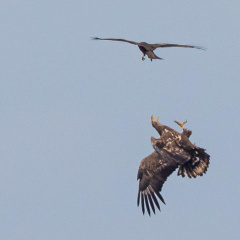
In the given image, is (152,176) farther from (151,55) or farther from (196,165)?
(151,55)

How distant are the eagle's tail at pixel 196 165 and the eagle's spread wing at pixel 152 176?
0.56 m

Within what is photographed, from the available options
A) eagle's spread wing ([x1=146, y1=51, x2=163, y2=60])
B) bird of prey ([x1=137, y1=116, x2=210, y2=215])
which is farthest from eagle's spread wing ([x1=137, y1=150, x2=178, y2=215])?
eagle's spread wing ([x1=146, y1=51, x2=163, y2=60])

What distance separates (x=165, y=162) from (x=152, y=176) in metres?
1.09

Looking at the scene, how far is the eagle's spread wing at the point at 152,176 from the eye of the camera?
98.6ft

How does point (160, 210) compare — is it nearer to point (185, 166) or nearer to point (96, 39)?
point (185, 166)

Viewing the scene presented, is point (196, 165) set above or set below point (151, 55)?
below

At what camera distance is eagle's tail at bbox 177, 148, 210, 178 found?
29.1 m

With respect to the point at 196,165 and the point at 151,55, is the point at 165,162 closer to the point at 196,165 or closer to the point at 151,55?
the point at 196,165

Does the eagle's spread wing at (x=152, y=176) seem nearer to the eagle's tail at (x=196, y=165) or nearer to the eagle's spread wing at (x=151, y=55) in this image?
the eagle's tail at (x=196, y=165)

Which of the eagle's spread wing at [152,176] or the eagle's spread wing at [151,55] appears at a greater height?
the eagle's spread wing at [151,55]

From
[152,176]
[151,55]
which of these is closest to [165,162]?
[152,176]

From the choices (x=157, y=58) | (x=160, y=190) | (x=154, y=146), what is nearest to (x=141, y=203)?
(x=160, y=190)

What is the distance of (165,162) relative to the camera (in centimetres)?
2989

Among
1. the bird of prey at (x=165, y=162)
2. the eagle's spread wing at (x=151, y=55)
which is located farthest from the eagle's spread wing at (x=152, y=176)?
the eagle's spread wing at (x=151, y=55)
